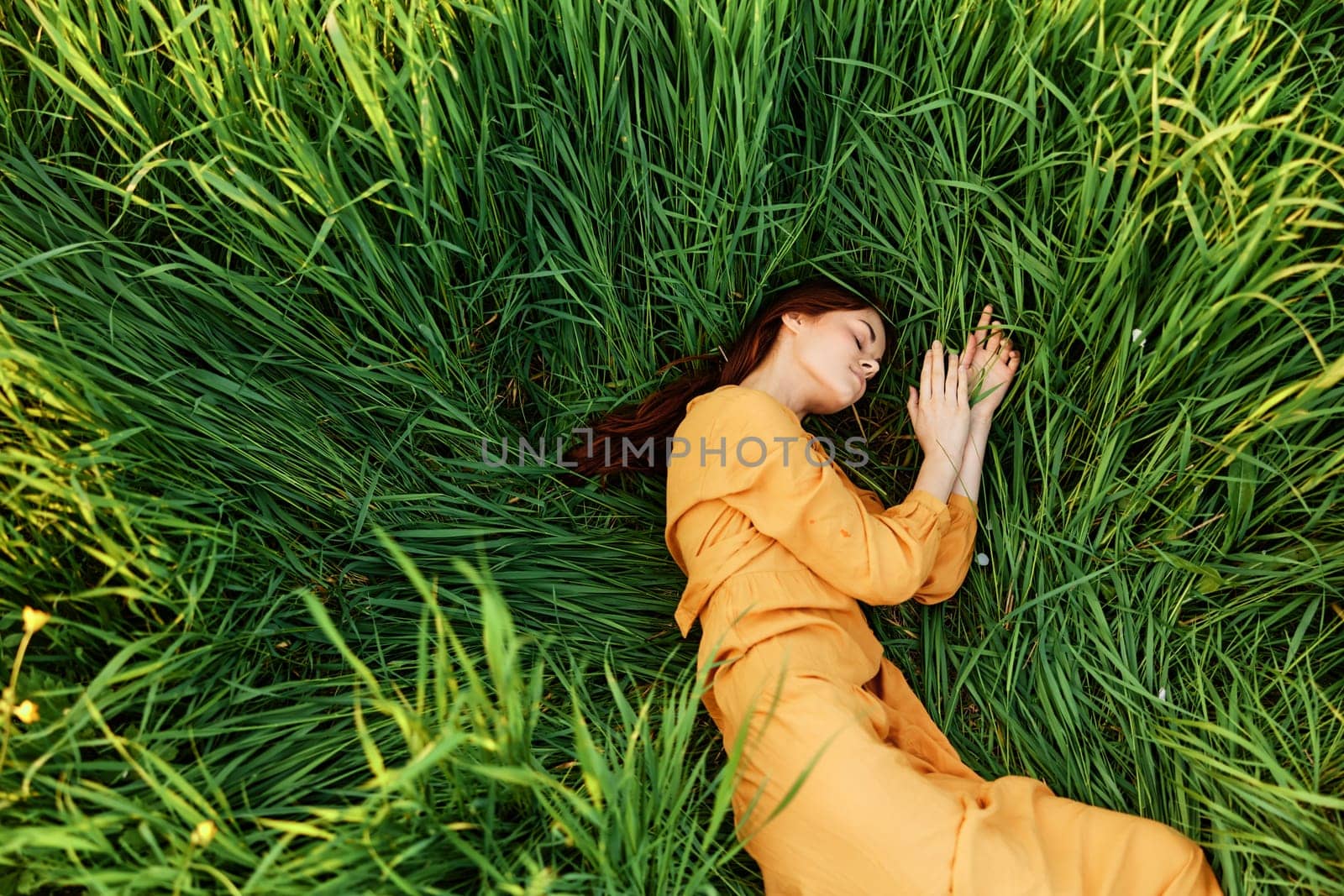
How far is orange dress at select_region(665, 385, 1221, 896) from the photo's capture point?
1.28 metres

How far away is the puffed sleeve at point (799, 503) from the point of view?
1.46 meters

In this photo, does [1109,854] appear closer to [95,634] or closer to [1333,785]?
[1333,785]

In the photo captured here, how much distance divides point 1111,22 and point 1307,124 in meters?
0.41

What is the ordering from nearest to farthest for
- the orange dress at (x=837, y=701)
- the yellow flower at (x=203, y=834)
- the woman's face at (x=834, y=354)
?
1. the yellow flower at (x=203, y=834)
2. the orange dress at (x=837, y=701)
3. the woman's face at (x=834, y=354)

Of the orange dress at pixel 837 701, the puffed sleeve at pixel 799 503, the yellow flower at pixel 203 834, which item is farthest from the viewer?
the puffed sleeve at pixel 799 503

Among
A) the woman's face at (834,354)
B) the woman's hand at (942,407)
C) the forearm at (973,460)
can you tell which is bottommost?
the forearm at (973,460)

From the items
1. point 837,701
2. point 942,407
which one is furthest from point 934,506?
point 837,701

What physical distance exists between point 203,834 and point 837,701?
39.0 inches

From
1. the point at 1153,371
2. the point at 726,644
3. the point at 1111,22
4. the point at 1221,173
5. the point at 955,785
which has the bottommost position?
the point at 955,785

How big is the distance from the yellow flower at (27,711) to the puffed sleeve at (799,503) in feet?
3.50

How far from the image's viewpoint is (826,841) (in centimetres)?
131

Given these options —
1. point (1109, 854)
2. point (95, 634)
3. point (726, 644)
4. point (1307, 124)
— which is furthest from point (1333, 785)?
point (95, 634)

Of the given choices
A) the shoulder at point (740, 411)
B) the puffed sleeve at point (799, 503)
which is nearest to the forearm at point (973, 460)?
the puffed sleeve at point (799, 503)

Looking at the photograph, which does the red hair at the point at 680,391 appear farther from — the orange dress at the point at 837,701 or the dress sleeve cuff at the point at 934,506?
the dress sleeve cuff at the point at 934,506
